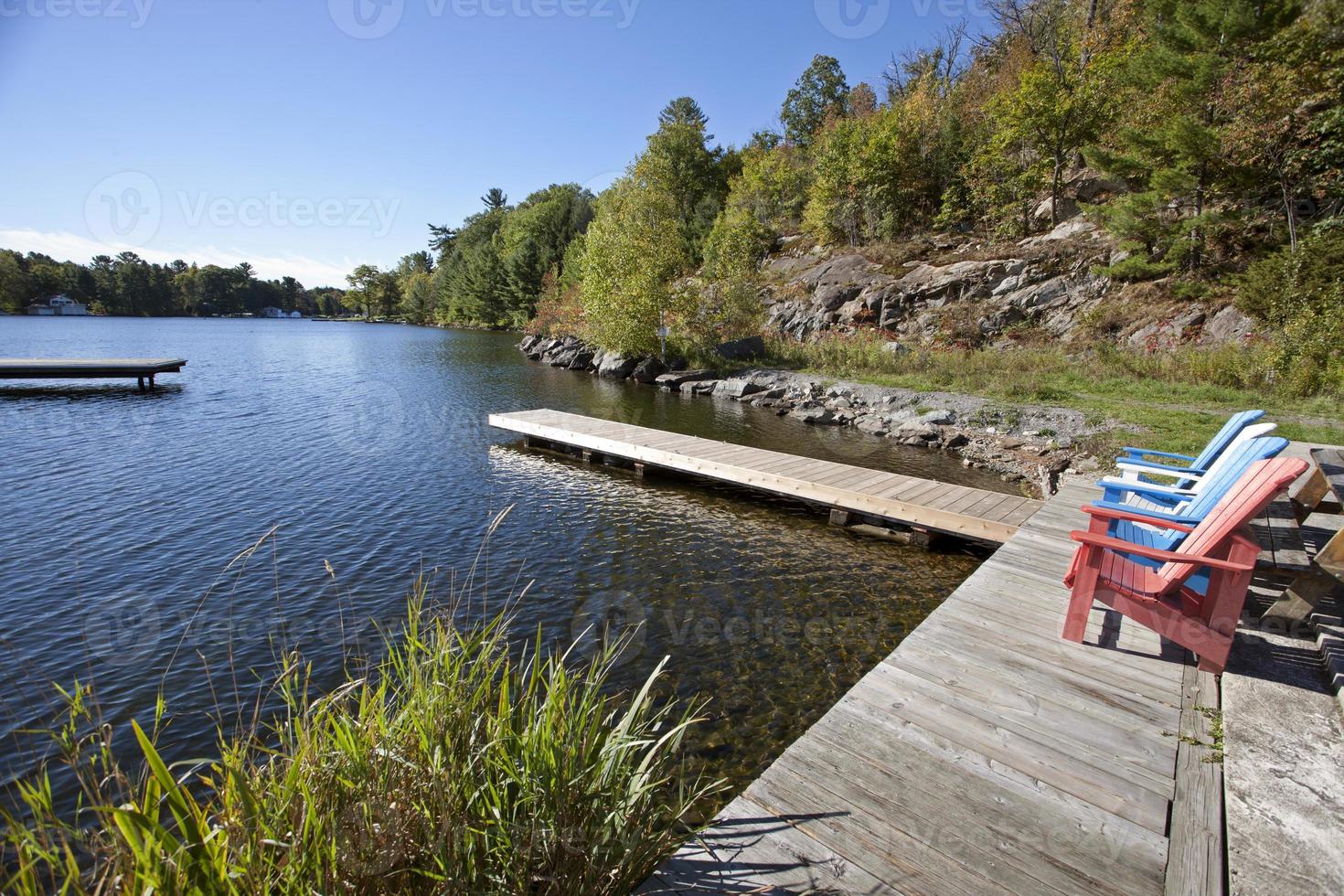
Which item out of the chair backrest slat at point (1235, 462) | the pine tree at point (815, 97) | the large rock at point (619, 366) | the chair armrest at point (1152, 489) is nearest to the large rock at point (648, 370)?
the large rock at point (619, 366)

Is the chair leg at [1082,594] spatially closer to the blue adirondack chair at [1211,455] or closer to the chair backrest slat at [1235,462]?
the chair backrest slat at [1235,462]

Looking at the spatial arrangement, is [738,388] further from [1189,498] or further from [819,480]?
[1189,498]

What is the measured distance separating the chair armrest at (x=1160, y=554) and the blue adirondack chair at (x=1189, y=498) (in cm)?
6

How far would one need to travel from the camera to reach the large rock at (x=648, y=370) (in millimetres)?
24953

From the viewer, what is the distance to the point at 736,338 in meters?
26.2

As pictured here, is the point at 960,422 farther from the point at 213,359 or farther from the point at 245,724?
the point at 213,359

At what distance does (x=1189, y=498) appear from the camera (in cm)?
504

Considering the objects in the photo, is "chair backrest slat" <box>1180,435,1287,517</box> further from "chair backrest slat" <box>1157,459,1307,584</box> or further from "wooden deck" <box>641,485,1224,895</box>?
"wooden deck" <box>641,485,1224,895</box>

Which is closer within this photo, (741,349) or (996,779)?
(996,779)

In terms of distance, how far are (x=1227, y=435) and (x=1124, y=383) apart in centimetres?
1192

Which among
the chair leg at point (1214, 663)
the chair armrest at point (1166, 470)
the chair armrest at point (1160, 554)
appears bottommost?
the chair leg at point (1214, 663)

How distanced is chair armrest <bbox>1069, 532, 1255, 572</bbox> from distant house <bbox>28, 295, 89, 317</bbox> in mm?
118520

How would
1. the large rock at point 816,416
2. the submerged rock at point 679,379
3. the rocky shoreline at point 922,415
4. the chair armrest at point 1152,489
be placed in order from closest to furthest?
the chair armrest at point 1152,489 → the rocky shoreline at point 922,415 → the large rock at point 816,416 → the submerged rock at point 679,379

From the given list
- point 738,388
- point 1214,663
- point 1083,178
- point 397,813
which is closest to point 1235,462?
point 1214,663
